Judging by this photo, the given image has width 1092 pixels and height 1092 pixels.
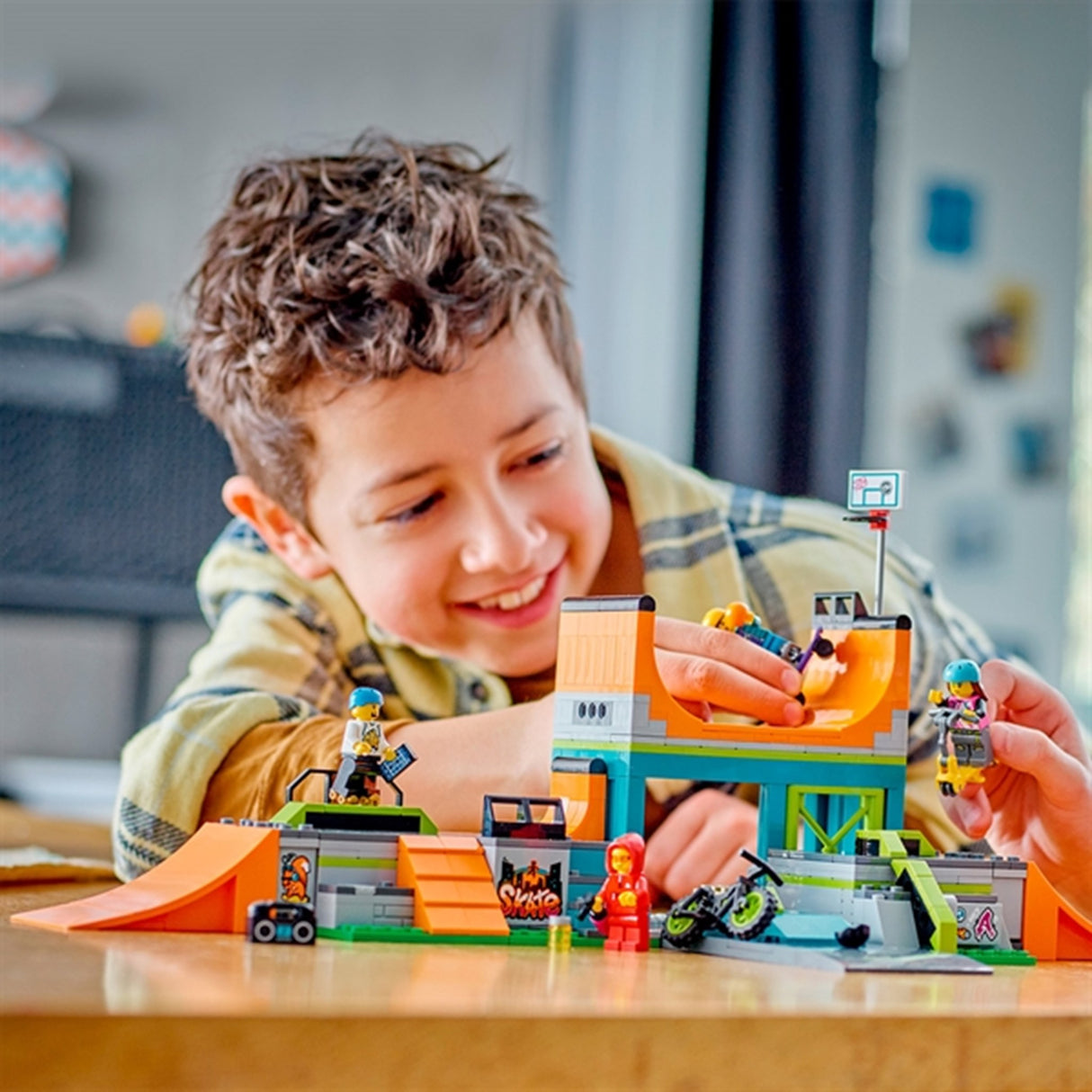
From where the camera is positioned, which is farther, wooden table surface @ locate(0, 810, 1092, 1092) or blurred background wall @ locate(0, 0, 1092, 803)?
blurred background wall @ locate(0, 0, 1092, 803)

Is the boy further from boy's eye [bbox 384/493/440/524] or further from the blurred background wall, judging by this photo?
the blurred background wall

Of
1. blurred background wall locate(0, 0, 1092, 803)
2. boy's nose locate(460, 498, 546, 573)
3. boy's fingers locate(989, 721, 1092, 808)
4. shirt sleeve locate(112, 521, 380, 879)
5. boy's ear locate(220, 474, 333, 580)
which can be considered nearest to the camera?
boy's fingers locate(989, 721, 1092, 808)

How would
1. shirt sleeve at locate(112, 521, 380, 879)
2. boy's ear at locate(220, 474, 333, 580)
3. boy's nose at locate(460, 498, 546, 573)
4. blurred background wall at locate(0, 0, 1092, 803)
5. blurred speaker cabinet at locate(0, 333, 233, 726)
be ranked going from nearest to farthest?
shirt sleeve at locate(112, 521, 380, 879), boy's nose at locate(460, 498, 546, 573), boy's ear at locate(220, 474, 333, 580), blurred speaker cabinet at locate(0, 333, 233, 726), blurred background wall at locate(0, 0, 1092, 803)

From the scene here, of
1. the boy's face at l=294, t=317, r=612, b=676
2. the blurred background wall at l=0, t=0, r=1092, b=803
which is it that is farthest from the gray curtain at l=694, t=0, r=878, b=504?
the boy's face at l=294, t=317, r=612, b=676

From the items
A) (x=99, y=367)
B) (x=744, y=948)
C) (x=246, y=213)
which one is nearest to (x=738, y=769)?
(x=744, y=948)

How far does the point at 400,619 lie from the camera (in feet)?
3.88

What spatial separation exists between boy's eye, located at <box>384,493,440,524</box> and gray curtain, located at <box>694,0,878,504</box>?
1.00 m

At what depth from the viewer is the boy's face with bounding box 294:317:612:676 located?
1120 millimetres

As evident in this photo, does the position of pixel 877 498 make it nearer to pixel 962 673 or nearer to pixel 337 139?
pixel 962 673

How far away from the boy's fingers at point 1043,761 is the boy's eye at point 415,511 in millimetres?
441

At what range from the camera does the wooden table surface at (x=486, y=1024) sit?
0.43 meters

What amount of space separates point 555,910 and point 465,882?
4 centimetres

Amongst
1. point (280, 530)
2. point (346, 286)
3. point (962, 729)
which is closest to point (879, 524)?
point (962, 729)

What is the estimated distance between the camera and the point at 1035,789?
84 centimetres
